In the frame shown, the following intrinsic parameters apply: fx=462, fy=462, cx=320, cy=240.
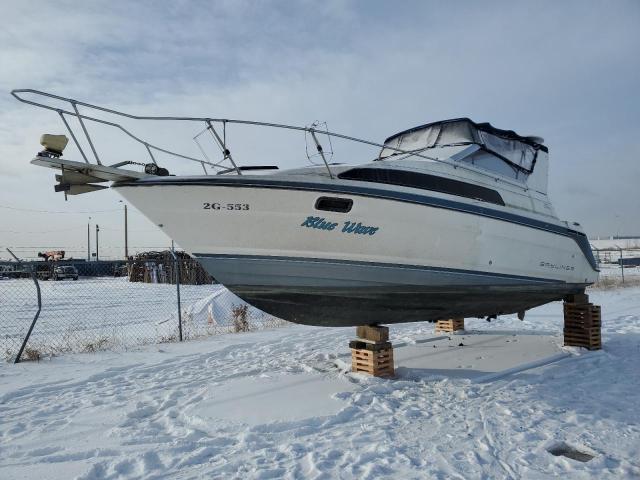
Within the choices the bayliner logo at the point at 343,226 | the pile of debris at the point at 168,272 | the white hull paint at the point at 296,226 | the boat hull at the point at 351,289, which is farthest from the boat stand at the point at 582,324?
the pile of debris at the point at 168,272

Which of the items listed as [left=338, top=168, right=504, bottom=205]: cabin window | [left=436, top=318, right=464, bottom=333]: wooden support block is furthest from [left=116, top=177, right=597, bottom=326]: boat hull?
[left=436, top=318, right=464, bottom=333]: wooden support block

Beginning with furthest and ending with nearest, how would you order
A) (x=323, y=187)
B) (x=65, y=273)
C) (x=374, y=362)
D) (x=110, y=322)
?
(x=65, y=273) → (x=110, y=322) → (x=374, y=362) → (x=323, y=187)

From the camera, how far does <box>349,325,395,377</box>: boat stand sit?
17.6ft

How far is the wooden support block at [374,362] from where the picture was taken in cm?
534

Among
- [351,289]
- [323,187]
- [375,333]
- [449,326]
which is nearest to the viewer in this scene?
[323,187]

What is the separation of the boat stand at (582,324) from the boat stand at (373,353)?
3359 mm

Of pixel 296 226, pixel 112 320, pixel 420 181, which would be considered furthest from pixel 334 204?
pixel 112 320

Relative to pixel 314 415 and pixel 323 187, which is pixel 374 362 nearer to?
pixel 314 415

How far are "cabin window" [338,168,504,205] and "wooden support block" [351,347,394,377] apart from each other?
6.47 feet

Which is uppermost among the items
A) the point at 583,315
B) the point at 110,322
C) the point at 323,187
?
Result: the point at 323,187

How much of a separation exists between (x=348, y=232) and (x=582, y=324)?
179 inches

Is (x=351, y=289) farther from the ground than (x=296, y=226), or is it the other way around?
(x=296, y=226)

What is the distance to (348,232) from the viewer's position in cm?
461

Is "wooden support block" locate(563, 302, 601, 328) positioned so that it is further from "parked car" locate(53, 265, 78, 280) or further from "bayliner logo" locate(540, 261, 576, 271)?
"parked car" locate(53, 265, 78, 280)
